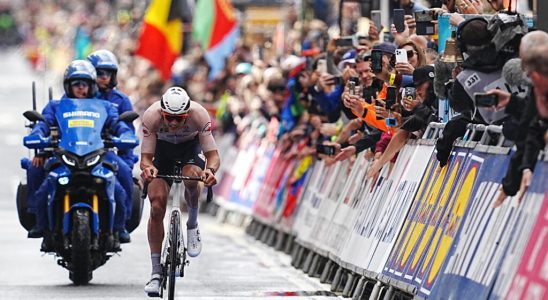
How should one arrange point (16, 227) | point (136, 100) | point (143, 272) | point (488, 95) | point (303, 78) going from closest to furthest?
point (488, 95) < point (143, 272) < point (303, 78) < point (16, 227) < point (136, 100)

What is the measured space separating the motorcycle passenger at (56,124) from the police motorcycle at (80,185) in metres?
0.10

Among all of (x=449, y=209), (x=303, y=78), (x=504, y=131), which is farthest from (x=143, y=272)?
(x=504, y=131)

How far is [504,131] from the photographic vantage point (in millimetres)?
12758

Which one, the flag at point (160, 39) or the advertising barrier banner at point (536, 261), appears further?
the flag at point (160, 39)

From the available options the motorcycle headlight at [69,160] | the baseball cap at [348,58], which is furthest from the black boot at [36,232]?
the baseball cap at [348,58]

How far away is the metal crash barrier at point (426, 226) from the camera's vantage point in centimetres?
1220

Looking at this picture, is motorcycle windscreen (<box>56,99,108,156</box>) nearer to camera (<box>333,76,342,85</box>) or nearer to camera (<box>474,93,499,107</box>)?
camera (<box>333,76,342,85</box>)

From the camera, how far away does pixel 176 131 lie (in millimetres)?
16484

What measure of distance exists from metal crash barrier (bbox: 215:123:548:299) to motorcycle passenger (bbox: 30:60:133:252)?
2.07m

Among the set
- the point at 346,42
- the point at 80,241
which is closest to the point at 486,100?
the point at 80,241

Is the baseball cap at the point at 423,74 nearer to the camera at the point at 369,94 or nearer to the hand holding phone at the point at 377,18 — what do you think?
the camera at the point at 369,94

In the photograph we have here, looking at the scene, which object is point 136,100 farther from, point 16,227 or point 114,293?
point 114,293

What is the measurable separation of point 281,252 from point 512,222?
11524mm

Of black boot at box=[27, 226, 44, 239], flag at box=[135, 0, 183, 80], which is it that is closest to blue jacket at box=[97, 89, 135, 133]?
black boot at box=[27, 226, 44, 239]
